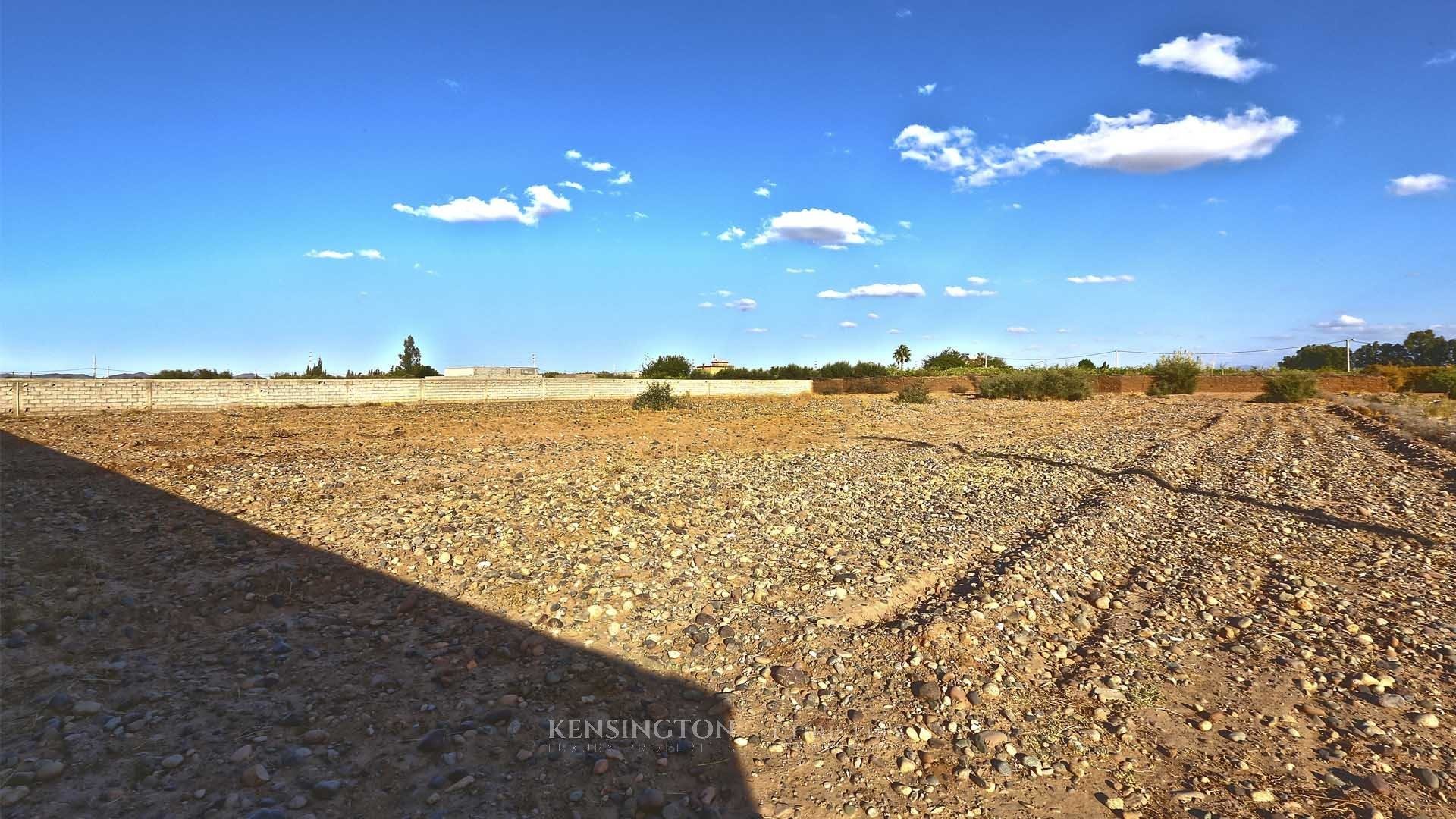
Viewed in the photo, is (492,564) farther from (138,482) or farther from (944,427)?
(944,427)

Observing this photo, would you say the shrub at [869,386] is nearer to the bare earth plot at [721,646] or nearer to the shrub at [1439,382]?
the shrub at [1439,382]

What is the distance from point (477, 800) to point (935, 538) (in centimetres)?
550

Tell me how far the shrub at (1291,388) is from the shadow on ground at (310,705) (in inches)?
1618

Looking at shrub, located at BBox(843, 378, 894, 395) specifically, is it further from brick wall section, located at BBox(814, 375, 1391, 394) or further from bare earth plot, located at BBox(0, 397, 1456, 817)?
bare earth plot, located at BBox(0, 397, 1456, 817)

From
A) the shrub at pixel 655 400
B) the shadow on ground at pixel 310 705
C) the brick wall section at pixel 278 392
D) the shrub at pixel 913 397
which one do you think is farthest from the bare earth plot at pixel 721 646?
the shrub at pixel 913 397

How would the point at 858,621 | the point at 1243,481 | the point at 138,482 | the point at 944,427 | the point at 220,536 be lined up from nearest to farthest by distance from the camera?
the point at 858,621 → the point at 220,536 → the point at 138,482 → the point at 1243,481 → the point at 944,427

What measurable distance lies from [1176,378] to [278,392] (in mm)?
49708

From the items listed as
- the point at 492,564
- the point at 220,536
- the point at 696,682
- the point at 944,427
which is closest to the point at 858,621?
the point at 696,682

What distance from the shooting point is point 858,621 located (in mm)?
5090

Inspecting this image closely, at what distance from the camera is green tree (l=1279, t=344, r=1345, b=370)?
65.7 meters

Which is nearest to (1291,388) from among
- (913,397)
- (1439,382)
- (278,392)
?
(1439,382)

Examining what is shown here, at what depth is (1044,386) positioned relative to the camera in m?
39.3

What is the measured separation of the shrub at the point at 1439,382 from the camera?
31.1m

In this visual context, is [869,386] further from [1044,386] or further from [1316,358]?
[1316,358]
